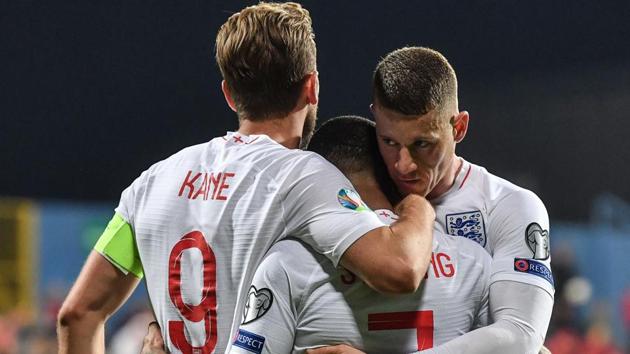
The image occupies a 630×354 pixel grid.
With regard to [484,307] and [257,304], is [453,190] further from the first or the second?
[257,304]

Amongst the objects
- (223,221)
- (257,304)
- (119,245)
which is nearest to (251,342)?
(257,304)

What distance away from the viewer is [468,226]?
2459 mm

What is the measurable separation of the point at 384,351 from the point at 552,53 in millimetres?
10855

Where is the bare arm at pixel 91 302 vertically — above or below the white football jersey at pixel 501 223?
below

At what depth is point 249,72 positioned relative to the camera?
242cm

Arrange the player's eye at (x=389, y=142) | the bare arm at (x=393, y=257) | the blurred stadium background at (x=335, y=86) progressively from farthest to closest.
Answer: the blurred stadium background at (x=335, y=86) < the player's eye at (x=389, y=142) < the bare arm at (x=393, y=257)

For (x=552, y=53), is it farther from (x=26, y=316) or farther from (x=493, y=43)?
(x=26, y=316)

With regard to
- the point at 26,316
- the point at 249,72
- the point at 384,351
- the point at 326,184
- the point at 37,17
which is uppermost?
the point at 249,72

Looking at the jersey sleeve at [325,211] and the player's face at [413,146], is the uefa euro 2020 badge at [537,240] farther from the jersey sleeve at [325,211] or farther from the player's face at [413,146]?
the jersey sleeve at [325,211]

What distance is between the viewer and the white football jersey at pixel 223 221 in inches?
87.7

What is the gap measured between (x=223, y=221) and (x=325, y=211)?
0.25m

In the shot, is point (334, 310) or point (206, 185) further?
point (206, 185)

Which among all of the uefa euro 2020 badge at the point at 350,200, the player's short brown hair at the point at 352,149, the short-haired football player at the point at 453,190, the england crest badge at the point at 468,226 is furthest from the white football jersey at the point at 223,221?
the england crest badge at the point at 468,226

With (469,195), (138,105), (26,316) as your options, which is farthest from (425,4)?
(469,195)
